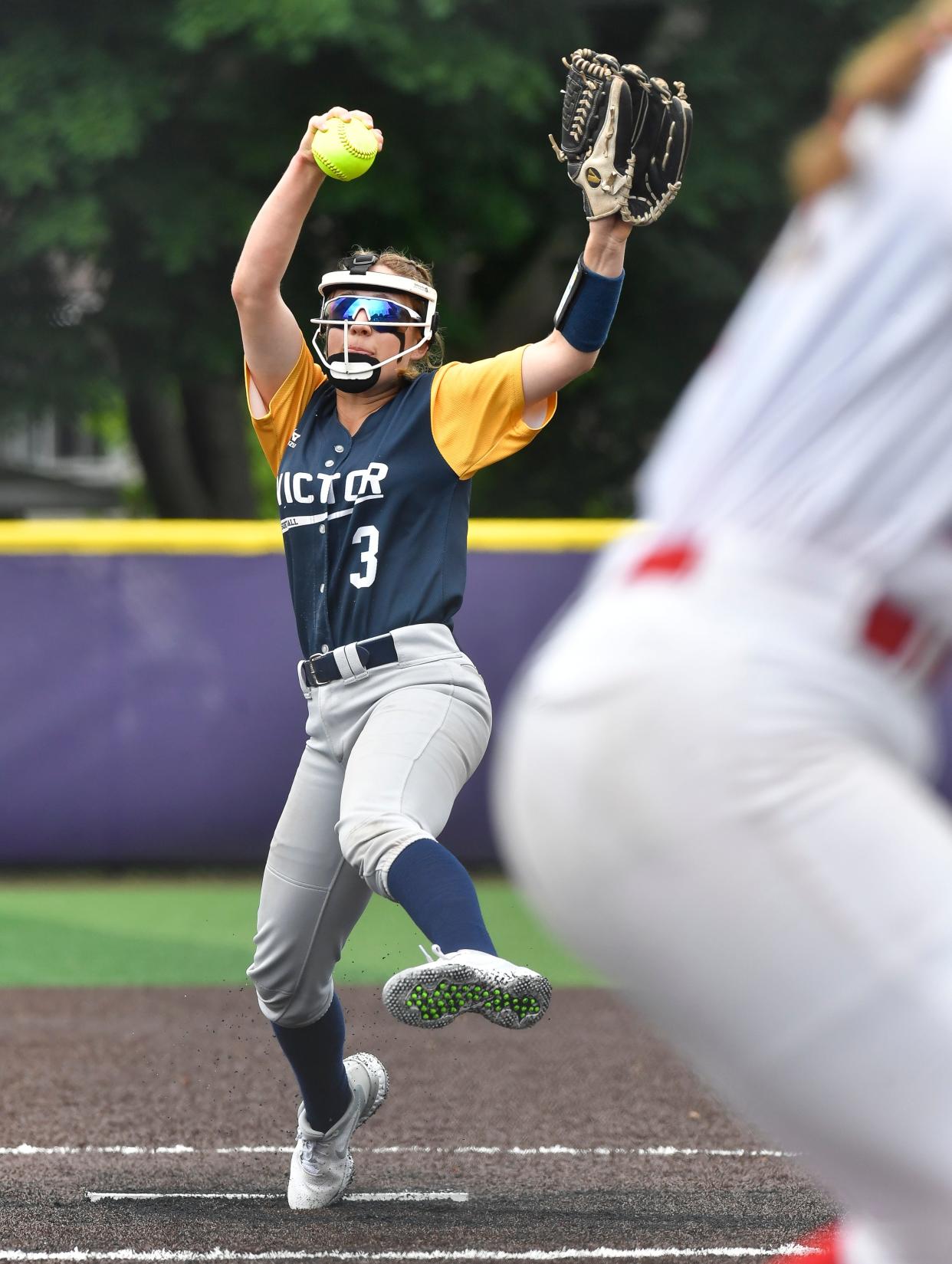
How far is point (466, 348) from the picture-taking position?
54.8 feet

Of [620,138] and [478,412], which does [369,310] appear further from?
[620,138]

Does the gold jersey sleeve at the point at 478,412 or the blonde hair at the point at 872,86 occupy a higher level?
the blonde hair at the point at 872,86

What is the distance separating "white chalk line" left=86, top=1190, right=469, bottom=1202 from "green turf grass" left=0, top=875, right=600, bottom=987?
107 inches

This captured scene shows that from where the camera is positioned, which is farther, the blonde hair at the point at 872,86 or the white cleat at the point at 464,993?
the white cleat at the point at 464,993

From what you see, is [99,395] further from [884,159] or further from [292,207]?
[884,159]

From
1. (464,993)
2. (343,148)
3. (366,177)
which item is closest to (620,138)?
(343,148)

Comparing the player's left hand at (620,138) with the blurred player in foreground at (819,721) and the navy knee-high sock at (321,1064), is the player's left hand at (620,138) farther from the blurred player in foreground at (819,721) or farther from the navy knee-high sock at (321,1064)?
the blurred player in foreground at (819,721)

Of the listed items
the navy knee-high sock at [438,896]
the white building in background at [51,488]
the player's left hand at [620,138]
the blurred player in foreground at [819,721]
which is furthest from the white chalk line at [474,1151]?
the white building in background at [51,488]

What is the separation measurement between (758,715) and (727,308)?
15711mm

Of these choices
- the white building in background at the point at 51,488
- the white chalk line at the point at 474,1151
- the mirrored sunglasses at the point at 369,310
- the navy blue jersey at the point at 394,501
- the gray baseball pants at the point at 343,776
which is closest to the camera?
the gray baseball pants at the point at 343,776

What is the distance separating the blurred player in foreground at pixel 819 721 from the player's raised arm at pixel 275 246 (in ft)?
8.63

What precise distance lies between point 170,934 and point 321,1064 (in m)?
4.25

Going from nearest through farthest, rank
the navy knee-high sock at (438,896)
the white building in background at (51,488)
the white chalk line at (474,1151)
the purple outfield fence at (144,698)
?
the navy knee-high sock at (438,896) → the white chalk line at (474,1151) → the purple outfield fence at (144,698) → the white building in background at (51,488)

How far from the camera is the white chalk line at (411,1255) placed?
3949 millimetres
